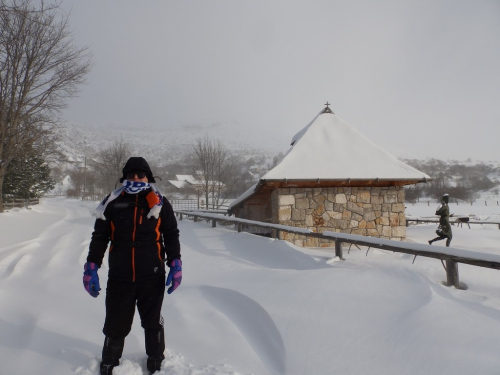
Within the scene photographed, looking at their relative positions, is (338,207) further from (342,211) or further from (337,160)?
(337,160)

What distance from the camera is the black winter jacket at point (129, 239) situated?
Answer: 98.8 inches

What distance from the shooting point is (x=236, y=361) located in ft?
8.68

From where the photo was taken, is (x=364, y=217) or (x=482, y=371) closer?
(x=482, y=371)

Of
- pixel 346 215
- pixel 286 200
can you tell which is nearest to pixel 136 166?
pixel 286 200

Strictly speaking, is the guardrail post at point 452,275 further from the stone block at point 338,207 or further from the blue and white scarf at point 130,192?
the stone block at point 338,207

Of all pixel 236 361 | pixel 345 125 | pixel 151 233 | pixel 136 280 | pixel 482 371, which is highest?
pixel 345 125

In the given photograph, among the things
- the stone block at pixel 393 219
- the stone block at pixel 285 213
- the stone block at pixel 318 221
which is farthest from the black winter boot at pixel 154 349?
the stone block at pixel 393 219

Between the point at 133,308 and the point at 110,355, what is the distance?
37cm

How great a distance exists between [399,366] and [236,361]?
4.24 ft

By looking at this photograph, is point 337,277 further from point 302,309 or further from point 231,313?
point 231,313

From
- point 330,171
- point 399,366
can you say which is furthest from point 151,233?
point 330,171

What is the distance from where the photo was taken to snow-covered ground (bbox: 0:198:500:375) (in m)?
2.46

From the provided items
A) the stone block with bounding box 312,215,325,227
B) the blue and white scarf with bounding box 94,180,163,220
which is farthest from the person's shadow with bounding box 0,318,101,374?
the stone block with bounding box 312,215,325,227

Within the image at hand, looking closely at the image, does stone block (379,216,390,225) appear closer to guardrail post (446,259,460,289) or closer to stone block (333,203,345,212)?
stone block (333,203,345,212)
